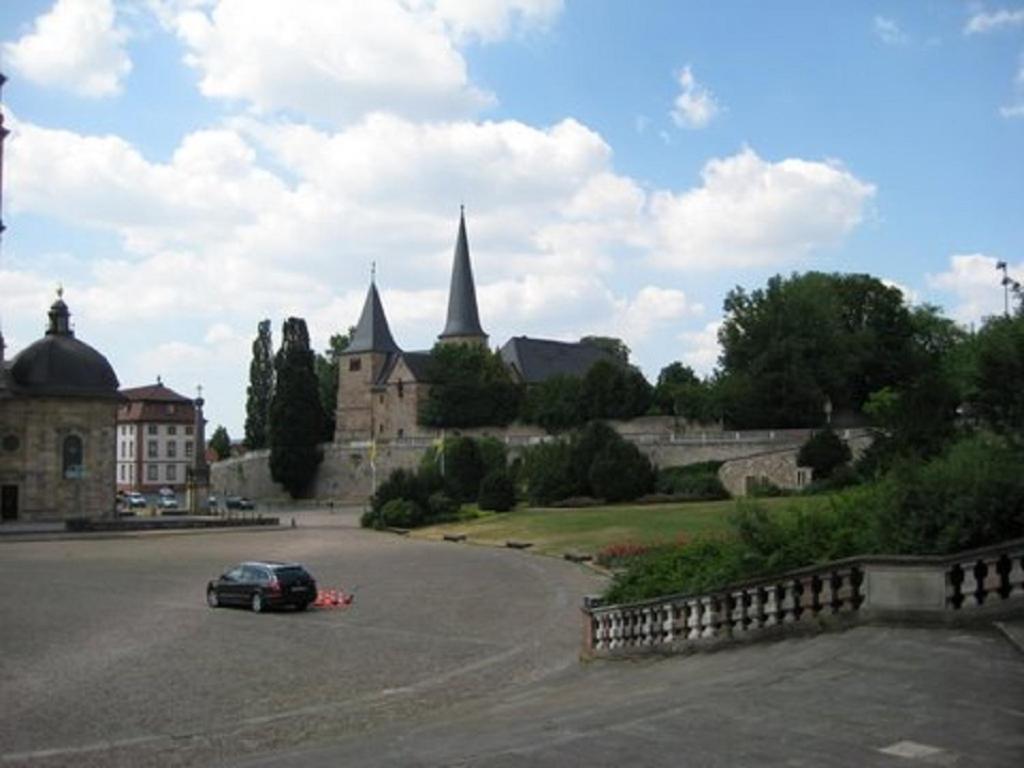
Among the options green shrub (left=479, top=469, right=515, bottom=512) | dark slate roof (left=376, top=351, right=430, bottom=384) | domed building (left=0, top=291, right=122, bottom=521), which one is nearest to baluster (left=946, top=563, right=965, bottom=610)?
green shrub (left=479, top=469, right=515, bottom=512)

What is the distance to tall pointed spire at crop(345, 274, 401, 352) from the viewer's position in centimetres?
11756

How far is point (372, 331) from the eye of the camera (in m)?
118

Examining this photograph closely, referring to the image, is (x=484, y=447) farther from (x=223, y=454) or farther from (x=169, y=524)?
(x=223, y=454)

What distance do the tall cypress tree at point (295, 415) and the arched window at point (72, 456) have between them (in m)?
23.8

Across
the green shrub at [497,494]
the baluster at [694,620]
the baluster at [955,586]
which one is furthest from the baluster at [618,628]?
the green shrub at [497,494]

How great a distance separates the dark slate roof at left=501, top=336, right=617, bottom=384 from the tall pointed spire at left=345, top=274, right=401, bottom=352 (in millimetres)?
12926

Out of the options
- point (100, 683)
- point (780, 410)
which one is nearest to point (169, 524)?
point (780, 410)

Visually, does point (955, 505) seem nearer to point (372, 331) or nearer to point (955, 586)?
point (955, 586)

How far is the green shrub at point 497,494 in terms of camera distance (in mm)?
66562

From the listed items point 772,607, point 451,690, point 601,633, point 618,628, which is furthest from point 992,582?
point 451,690

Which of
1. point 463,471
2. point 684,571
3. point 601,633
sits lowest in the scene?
point 601,633

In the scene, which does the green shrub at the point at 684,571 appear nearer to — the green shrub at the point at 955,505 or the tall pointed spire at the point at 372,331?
the green shrub at the point at 955,505

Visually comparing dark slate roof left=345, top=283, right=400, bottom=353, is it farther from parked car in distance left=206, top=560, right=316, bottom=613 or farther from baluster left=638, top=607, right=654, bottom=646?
baluster left=638, top=607, right=654, bottom=646

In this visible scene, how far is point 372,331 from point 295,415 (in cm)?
2400
